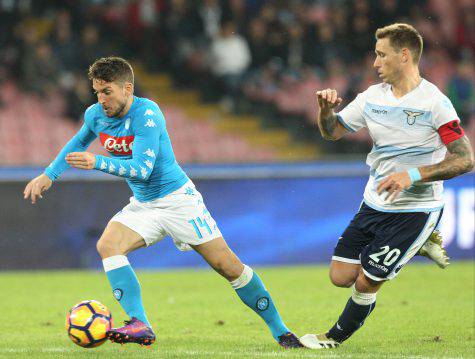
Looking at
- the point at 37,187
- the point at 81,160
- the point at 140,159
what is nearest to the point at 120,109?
the point at 140,159

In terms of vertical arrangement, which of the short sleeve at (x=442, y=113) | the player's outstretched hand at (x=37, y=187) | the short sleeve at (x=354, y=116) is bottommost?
the player's outstretched hand at (x=37, y=187)

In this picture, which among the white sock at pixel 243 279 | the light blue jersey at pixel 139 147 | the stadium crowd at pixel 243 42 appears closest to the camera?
the light blue jersey at pixel 139 147

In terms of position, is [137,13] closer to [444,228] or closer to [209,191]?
[209,191]

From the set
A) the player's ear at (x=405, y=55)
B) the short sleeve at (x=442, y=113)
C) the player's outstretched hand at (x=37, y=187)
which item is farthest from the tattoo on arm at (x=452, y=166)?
the player's outstretched hand at (x=37, y=187)

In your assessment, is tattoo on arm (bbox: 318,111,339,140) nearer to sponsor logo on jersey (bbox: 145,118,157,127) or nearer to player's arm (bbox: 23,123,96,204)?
sponsor logo on jersey (bbox: 145,118,157,127)

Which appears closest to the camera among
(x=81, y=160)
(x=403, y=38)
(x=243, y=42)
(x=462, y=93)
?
(x=81, y=160)

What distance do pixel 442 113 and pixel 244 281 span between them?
187cm

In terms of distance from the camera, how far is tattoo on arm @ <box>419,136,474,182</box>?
255 inches

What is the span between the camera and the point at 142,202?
24.1ft

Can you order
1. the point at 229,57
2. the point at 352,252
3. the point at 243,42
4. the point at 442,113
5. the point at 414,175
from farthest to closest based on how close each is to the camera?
the point at 243,42 < the point at 229,57 < the point at 352,252 < the point at 442,113 < the point at 414,175

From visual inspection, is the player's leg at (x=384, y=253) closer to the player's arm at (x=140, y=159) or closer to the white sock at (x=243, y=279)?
the white sock at (x=243, y=279)

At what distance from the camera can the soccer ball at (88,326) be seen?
6727 mm

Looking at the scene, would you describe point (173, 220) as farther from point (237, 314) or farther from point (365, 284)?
point (237, 314)

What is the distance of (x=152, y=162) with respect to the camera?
696cm
